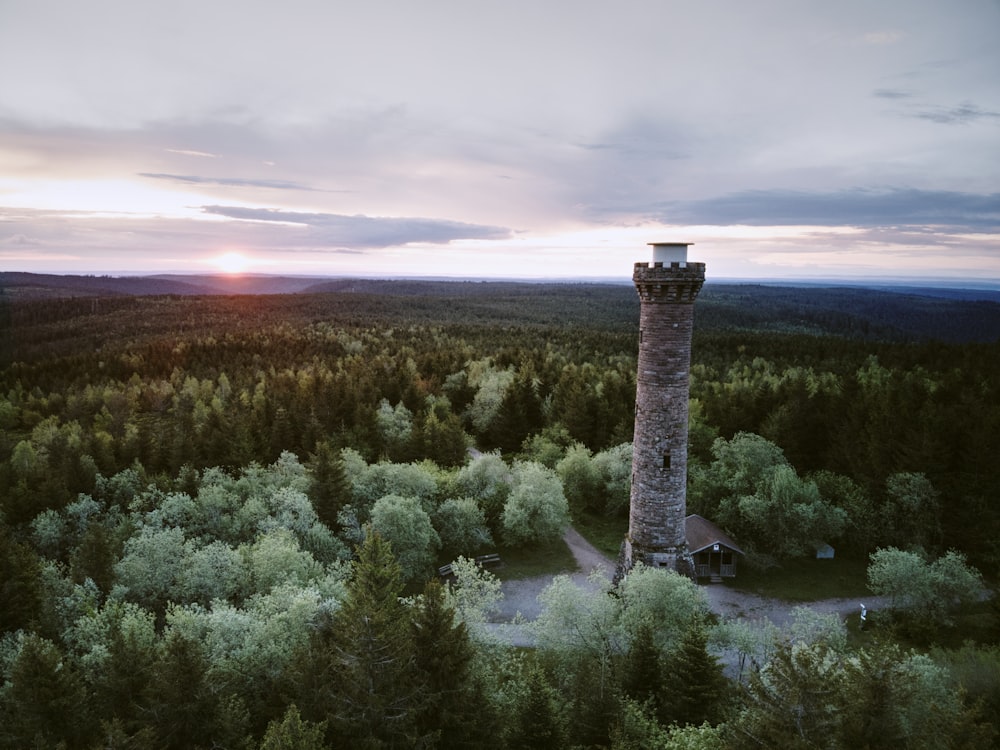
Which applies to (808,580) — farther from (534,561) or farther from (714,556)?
(534,561)

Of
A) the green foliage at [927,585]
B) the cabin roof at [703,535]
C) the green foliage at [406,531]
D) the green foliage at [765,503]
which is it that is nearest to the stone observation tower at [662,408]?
the cabin roof at [703,535]

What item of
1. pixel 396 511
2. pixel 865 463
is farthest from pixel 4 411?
pixel 865 463

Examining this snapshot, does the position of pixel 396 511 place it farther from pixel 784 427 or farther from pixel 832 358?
pixel 832 358

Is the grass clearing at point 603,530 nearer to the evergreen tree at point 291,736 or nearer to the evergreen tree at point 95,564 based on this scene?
the evergreen tree at point 291,736

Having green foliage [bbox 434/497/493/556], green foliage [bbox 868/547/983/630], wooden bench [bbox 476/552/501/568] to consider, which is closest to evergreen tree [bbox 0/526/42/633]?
green foliage [bbox 434/497/493/556]

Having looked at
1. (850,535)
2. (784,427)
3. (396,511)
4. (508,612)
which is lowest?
(508,612)

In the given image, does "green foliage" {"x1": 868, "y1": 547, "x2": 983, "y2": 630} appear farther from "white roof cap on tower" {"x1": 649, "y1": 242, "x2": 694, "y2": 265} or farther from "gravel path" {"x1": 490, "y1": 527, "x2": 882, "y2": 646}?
"white roof cap on tower" {"x1": 649, "y1": 242, "x2": 694, "y2": 265}
